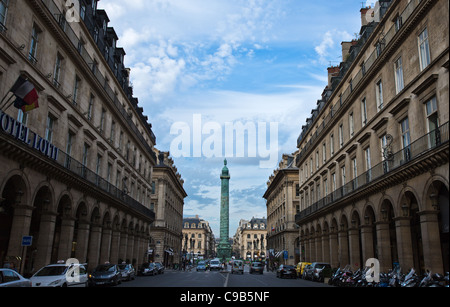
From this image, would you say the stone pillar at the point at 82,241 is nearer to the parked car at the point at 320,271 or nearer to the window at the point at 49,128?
the window at the point at 49,128

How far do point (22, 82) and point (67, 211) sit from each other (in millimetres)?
11355

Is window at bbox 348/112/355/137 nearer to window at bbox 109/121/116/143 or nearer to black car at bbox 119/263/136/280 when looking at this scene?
window at bbox 109/121/116/143

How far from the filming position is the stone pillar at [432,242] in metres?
20.2

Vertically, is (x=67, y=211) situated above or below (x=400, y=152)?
below

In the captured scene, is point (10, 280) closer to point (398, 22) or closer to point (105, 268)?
point (105, 268)

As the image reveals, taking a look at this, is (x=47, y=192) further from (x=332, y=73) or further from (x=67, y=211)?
(x=332, y=73)

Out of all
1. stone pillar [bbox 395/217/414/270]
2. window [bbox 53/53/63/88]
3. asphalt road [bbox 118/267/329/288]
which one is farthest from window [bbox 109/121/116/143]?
stone pillar [bbox 395/217/414/270]

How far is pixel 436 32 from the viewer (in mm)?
19969

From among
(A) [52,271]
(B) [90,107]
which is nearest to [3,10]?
(A) [52,271]

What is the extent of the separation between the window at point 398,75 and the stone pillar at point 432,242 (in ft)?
26.7

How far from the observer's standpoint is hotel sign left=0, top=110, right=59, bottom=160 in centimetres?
1748

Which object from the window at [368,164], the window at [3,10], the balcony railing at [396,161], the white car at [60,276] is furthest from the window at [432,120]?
the window at [3,10]

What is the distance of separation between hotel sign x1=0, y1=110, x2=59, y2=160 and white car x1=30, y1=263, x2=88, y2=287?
6113 mm
